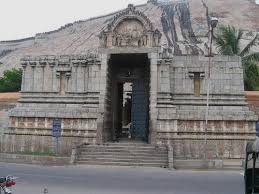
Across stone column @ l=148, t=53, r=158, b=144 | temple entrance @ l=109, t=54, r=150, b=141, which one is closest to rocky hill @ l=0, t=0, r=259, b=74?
temple entrance @ l=109, t=54, r=150, b=141

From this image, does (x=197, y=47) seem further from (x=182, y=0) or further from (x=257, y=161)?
(x=257, y=161)

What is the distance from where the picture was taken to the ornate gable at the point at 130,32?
88.3 feet

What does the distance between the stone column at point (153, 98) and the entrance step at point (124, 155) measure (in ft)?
3.28

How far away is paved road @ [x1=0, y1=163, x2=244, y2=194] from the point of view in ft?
46.9

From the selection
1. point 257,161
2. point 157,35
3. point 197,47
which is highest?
point 197,47

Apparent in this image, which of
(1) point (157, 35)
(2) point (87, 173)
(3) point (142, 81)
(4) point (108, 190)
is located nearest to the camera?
(4) point (108, 190)

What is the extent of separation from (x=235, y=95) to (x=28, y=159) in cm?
1236

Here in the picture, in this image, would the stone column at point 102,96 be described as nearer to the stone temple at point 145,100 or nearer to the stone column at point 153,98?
the stone temple at point 145,100

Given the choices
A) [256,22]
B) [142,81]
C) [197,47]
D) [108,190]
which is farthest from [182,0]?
[108,190]

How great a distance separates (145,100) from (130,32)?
485cm

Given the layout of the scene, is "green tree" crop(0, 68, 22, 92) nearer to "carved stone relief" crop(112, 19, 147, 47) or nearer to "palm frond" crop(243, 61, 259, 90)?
"palm frond" crop(243, 61, 259, 90)

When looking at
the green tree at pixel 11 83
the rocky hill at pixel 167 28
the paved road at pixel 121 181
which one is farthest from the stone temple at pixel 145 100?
the rocky hill at pixel 167 28

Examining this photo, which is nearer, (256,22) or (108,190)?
(108,190)

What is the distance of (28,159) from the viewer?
2328 cm
